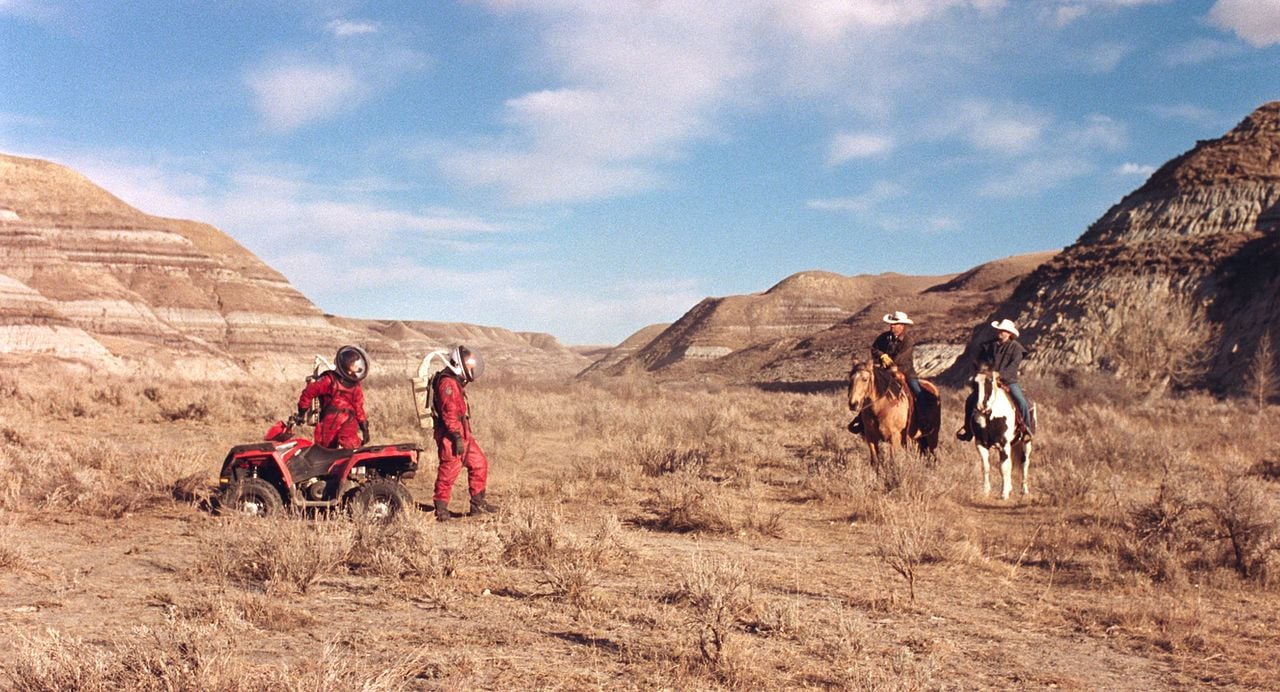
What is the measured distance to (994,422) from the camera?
1159cm

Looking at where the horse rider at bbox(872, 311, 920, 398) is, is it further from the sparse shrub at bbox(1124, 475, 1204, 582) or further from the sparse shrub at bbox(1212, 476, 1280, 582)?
the sparse shrub at bbox(1212, 476, 1280, 582)

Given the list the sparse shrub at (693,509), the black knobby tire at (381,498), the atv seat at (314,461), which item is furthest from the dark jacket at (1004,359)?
the atv seat at (314,461)

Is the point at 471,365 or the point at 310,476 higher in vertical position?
the point at 471,365

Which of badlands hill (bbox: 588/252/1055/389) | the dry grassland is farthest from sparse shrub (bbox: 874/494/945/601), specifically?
badlands hill (bbox: 588/252/1055/389)

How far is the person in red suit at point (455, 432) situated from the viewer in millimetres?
9000

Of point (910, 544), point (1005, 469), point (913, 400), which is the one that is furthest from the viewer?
point (913, 400)

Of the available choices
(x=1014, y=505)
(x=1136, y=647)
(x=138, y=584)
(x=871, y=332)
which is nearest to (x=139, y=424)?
(x=138, y=584)

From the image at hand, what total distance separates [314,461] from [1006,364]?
29.0 feet

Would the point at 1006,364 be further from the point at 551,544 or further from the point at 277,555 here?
the point at 277,555

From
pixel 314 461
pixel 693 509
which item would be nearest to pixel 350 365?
pixel 314 461

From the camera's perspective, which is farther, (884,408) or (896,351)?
(896,351)

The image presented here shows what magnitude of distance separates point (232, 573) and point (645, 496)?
229 inches

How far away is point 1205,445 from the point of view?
16562 mm

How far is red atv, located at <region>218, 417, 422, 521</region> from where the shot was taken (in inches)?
335
